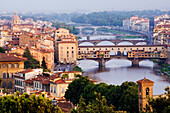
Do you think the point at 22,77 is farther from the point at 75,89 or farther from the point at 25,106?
the point at 25,106

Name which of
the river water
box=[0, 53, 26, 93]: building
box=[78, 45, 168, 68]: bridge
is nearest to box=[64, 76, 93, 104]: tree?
box=[0, 53, 26, 93]: building

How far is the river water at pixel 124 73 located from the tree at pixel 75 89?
290 inches

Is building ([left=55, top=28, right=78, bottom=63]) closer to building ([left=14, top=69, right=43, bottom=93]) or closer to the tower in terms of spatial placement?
building ([left=14, top=69, right=43, bottom=93])

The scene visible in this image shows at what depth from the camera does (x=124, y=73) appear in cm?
3769

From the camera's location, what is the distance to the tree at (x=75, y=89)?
763 inches

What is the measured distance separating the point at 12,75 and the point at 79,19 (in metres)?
102

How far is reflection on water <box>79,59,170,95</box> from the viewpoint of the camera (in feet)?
106

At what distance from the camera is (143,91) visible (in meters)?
15.0

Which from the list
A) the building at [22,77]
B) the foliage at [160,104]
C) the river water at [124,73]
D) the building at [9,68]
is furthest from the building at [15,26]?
the foliage at [160,104]

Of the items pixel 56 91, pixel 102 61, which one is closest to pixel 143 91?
pixel 56 91

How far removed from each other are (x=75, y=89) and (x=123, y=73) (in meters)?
18.3

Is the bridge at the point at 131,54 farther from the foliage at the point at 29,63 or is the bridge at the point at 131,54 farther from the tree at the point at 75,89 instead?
the tree at the point at 75,89

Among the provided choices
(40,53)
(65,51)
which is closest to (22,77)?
(40,53)

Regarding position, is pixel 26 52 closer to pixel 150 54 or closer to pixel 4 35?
pixel 4 35
